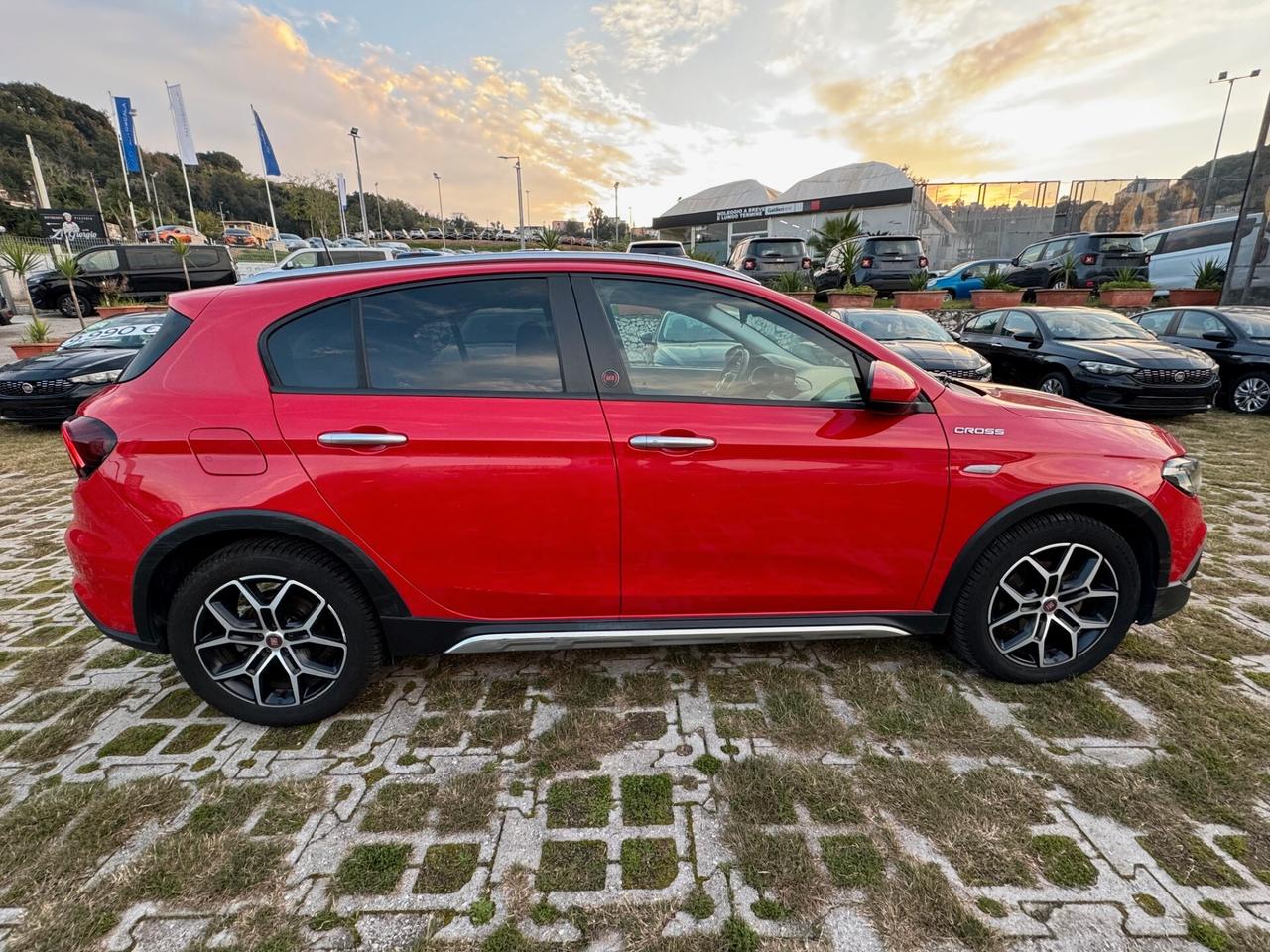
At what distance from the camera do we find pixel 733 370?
242 cm

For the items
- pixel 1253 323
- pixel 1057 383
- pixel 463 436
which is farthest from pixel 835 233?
pixel 463 436

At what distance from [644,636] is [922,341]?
23.4 ft

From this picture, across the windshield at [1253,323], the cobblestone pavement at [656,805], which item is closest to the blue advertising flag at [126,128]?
the cobblestone pavement at [656,805]

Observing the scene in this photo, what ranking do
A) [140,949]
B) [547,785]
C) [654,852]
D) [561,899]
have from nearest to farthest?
1. [140,949]
2. [561,899]
3. [654,852]
4. [547,785]

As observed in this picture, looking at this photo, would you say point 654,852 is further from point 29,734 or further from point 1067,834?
point 29,734

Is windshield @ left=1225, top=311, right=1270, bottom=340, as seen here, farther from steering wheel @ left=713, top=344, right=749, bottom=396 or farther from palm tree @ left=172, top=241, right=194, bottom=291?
palm tree @ left=172, top=241, right=194, bottom=291

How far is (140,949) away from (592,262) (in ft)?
8.31

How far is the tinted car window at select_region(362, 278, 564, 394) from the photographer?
7.41 ft

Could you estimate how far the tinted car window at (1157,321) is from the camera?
30.2 feet

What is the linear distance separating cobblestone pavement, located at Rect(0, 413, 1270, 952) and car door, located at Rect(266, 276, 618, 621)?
628mm

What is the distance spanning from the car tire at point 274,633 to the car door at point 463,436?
282 mm

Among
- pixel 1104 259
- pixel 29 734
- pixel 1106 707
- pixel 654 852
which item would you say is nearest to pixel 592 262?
pixel 654 852

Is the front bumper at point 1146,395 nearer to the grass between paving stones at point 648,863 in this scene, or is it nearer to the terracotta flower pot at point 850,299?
the terracotta flower pot at point 850,299

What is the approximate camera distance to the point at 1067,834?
1.90 metres
